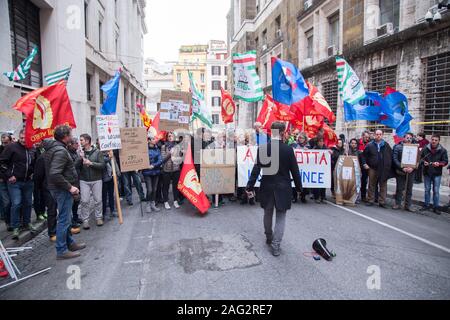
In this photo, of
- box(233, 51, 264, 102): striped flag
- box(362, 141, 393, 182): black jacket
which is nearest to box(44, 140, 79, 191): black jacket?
box(233, 51, 264, 102): striped flag

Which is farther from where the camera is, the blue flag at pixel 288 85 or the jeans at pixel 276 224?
the blue flag at pixel 288 85

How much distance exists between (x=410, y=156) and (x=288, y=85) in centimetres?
350

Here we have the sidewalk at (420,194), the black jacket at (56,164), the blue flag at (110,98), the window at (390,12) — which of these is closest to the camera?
the black jacket at (56,164)

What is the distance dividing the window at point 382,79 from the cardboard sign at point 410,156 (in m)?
5.48

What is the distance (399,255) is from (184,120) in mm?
5773

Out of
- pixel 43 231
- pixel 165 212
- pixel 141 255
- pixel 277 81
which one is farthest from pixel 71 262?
pixel 277 81

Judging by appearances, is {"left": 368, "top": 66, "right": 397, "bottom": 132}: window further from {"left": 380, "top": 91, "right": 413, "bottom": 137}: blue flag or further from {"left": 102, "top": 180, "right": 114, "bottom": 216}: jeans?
{"left": 102, "top": 180, "right": 114, "bottom": 216}: jeans

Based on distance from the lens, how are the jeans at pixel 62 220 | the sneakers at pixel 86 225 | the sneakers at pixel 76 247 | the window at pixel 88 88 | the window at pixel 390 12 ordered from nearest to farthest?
the jeans at pixel 62 220 < the sneakers at pixel 76 247 < the sneakers at pixel 86 225 < the window at pixel 390 12 < the window at pixel 88 88

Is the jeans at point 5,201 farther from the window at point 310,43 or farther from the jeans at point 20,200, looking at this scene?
the window at point 310,43

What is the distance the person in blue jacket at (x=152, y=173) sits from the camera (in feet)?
25.3

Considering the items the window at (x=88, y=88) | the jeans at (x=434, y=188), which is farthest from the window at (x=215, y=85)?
the jeans at (x=434, y=188)

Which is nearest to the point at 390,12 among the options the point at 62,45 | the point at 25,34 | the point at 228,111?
the point at 228,111

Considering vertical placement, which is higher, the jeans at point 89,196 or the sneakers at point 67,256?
the jeans at point 89,196
